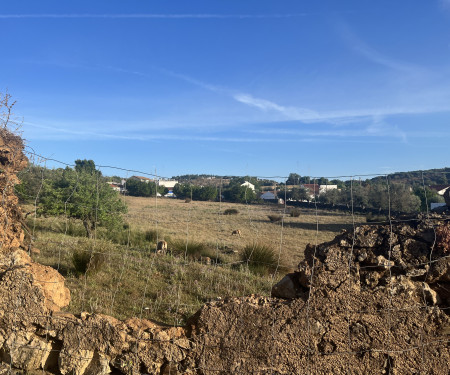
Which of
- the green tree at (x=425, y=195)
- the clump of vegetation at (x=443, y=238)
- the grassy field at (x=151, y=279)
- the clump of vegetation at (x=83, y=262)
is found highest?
the green tree at (x=425, y=195)

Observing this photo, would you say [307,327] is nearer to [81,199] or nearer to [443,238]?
[443,238]

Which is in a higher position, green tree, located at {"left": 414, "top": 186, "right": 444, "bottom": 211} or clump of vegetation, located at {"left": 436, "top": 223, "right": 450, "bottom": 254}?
green tree, located at {"left": 414, "top": 186, "right": 444, "bottom": 211}

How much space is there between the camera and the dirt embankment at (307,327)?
3994mm

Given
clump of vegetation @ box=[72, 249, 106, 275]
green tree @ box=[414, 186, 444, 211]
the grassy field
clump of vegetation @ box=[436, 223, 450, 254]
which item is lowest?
the grassy field

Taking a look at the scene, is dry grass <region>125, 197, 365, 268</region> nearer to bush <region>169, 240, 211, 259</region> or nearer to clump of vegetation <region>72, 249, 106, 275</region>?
bush <region>169, 240, 211, 259</region>

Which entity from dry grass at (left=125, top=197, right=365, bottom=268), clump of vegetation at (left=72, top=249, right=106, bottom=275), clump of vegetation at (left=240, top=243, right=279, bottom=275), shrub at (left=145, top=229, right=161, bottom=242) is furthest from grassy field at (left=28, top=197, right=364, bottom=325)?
shrub at (left=145, top=229, right=161, bottom=242)

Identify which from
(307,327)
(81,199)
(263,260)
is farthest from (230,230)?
(307,327)

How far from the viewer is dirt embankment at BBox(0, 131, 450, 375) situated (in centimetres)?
399

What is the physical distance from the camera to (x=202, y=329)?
13.3 feet

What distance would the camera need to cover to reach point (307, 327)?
13.1ft

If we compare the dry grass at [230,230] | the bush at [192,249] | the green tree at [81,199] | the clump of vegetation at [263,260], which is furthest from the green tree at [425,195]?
Result: the green tree at [81,199]

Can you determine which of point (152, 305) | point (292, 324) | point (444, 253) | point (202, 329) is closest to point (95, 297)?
point (152, 305)

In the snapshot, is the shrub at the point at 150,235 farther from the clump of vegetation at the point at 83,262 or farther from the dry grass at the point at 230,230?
the clump of vegetation at the point at 83,262

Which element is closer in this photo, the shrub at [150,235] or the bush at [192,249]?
the bush at [192,249]
